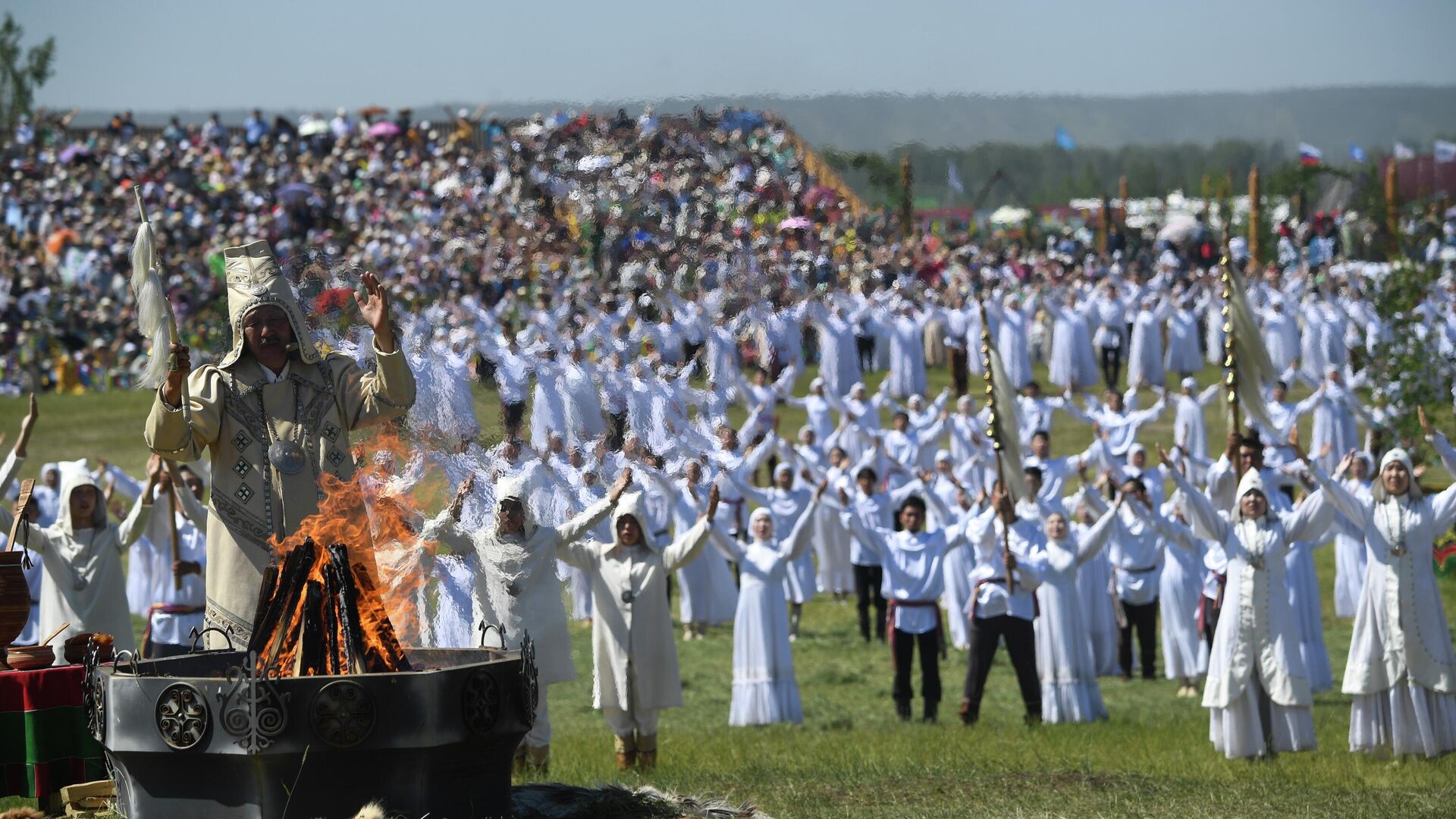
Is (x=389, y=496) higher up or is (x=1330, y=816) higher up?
(x=389, y=496)

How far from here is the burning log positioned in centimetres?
665

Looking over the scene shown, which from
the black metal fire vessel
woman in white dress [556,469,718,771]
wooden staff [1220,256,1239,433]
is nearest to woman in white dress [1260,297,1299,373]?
wooden staff [1220,256,1239,433]

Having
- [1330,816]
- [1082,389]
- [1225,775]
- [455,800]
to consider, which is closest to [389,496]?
[455,800]

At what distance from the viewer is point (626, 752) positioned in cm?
1125

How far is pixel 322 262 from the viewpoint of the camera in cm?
797

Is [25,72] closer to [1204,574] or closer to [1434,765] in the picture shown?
[1204,574]

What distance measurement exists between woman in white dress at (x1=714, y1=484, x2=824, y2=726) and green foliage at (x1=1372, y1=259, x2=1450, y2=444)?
29.2ft

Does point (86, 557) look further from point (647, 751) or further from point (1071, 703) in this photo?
point (1071, 703)

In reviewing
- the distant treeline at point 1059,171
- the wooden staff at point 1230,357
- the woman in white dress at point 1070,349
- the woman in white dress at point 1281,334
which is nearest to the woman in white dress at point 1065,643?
the wooden staff at point 1230,357

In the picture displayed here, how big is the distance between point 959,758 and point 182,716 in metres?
6.20

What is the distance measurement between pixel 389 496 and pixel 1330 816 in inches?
185

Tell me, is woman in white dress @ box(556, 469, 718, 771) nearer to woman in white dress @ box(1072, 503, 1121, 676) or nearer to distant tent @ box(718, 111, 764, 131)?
woman in white dress @ box(1072, 503, 1121, 676)

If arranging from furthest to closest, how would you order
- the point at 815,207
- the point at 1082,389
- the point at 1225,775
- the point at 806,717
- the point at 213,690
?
1. the point at 1082,389
2. the point at 815,207
3. the point at 806,717
4. the point at 1225,775
5. the point at 213,690

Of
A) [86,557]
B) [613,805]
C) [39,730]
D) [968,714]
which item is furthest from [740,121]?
[613,805]
